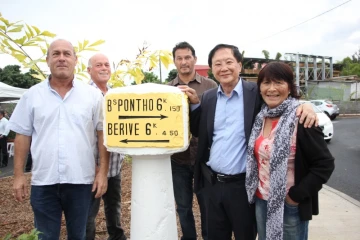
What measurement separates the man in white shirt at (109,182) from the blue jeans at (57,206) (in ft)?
1.76

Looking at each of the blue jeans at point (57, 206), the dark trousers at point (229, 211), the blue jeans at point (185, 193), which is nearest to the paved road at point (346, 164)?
the blue jeans at point (185, 193)

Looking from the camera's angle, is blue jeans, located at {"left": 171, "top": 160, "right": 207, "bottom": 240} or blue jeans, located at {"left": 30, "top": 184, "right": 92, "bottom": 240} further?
blue jeans, located at {"left": 171, "top": 160, "right": 207, "bottom": 240}

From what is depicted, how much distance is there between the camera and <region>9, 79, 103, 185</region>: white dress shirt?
77.1 inches

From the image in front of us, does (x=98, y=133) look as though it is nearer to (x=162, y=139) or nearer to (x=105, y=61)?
(x=162, y=139)

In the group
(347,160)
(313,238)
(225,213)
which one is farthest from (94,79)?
(347,160)

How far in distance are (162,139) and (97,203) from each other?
1319 mm

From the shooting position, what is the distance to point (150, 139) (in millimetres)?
1682

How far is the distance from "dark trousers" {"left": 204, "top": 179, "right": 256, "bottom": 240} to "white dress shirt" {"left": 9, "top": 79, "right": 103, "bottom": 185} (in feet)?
2.75

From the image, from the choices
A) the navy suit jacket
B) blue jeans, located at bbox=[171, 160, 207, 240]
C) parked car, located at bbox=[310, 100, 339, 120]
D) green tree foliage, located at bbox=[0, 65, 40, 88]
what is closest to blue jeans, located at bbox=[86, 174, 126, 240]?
blue jeans, located at bbox=[171, 160, 207, 240]

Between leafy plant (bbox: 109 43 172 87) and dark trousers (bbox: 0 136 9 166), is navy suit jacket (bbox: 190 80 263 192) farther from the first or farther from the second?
dark trousers (bbox: 0 136 9 166)

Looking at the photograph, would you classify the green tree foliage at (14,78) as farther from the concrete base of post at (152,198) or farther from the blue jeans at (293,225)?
the blue jeans at (293,225)

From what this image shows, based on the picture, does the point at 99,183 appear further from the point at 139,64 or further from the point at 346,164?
the point at 346,164

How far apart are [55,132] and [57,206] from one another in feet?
1.61

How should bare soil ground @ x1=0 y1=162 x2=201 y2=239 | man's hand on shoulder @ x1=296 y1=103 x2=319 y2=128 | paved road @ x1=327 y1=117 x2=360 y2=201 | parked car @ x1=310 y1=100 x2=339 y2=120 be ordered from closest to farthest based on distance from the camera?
man's hand on shoulder @ x1=296 y1=103 x2=319 y2=128 < bare soil ground @ x1=0 y1=162 x2=201 y2=239 < paved road @ x1=327 y1=117 x2=360 y2=201 < parked car @ x1=310 y1=100 x2=339 y2=120
